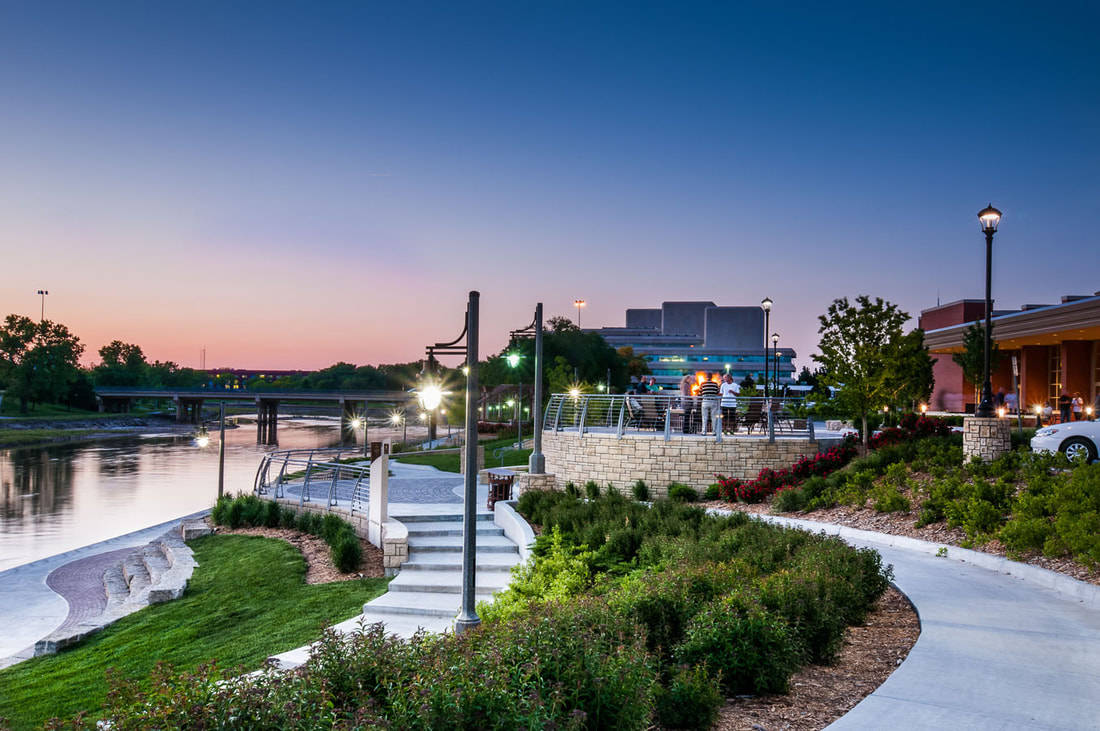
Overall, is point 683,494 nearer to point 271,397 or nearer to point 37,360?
point 271,397

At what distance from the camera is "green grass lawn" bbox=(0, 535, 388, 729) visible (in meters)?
8.92

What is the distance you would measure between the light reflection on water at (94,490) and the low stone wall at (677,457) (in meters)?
11.2

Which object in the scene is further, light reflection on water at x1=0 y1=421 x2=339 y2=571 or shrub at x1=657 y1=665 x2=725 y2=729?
light reflection on water at x1=0 y1=421 x2=339 y2=571

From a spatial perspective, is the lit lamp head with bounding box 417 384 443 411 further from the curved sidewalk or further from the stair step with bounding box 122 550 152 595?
the stair step with bounding box 122 550 152 595

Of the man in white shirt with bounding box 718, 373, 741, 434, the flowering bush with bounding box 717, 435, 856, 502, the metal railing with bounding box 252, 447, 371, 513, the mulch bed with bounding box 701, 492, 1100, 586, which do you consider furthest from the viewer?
the man in white shirt with bounding box 718, 373, 741, 434

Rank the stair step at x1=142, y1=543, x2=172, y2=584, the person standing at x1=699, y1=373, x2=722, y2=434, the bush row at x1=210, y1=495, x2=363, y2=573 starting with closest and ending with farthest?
the bush row at x1=210, y1=495, x2=363, y2=573 < the stair step at x1=142, y1=543, x2=172, y2=584 < the person standing at x1=699, y1=373, x2=722, y2=434

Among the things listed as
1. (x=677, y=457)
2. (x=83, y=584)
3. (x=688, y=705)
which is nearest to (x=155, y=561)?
(x=83, y=584)

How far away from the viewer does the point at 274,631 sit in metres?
10.3

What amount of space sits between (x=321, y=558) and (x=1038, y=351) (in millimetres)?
39335

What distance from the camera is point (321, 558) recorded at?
1482 centimetres

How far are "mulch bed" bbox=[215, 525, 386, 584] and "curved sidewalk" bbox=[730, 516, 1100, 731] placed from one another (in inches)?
352

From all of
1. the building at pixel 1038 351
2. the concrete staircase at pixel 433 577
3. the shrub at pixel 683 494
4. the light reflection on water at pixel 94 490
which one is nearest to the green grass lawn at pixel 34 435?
the light reflection on water at pixel 94 490

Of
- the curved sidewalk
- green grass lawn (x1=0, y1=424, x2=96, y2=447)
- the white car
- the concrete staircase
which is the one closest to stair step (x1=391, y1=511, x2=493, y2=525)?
the concrete staircase

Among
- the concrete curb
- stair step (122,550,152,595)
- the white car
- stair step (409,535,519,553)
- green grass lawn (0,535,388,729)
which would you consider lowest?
stair step (122,550,152,595)
